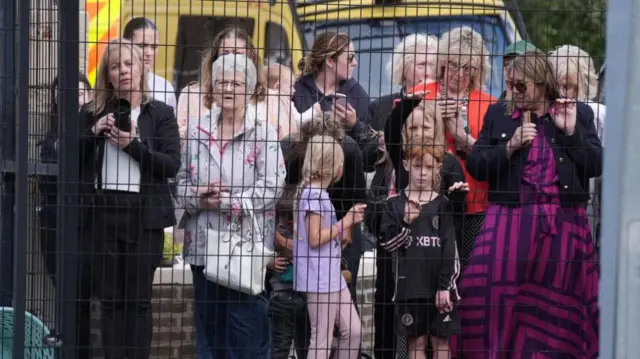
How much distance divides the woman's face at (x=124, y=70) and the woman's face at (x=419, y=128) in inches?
49.3

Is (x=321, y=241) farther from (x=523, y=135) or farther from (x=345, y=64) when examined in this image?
(x=523, y=135)

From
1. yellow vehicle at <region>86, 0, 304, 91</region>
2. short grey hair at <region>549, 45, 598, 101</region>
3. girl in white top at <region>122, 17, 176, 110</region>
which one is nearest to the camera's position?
short grey hair at <region>549, 45, 598, 101</region>

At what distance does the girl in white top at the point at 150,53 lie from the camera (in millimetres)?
5977

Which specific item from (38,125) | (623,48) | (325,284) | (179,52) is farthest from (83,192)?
(623,48)

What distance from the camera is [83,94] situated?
5996mm

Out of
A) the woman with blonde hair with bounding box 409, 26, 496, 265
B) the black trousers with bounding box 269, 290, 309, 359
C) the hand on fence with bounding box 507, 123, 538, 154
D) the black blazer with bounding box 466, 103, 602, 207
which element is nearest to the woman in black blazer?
the black trousers with bounding box 269, 290, 309, 359

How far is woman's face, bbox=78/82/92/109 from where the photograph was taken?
576 cm

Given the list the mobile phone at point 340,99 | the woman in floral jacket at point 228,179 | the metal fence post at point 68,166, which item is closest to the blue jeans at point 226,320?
the woman in floral jacket at point 228,179

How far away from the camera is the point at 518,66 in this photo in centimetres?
578

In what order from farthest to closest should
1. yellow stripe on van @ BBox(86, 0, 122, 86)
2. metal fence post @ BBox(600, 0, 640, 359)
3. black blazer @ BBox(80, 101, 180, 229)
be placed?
yellow stripe on van @ BBox(86, 0, 122, 86) → black blazer @ BBox(80, 101, 180, 229) → metal fence post @ BBox(600, 0, 640, 359)

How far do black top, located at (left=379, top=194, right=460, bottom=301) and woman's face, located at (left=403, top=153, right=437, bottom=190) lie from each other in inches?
3.5

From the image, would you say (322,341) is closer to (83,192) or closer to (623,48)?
(83,192)

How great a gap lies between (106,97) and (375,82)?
133cm

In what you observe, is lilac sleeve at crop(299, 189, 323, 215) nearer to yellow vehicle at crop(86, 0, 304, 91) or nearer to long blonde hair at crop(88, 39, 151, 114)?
long blonde hair at crop(88, 39, 151, 114)
